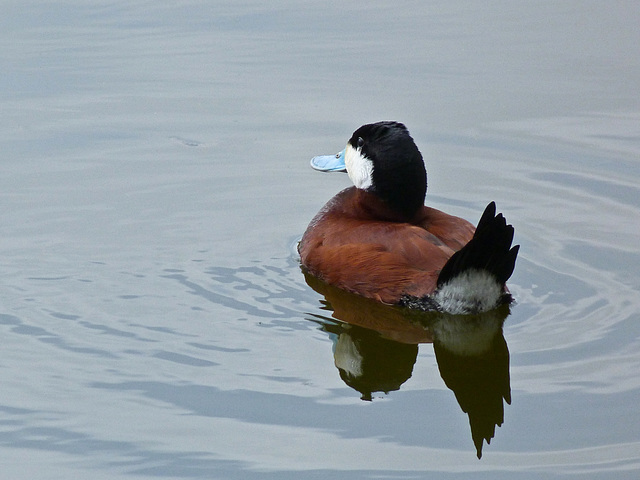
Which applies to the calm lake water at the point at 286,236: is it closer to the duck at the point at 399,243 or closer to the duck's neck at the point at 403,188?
the duck at the point at 399,243

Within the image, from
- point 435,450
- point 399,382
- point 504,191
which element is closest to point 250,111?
point 504,191

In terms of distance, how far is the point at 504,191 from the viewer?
7.47 metres

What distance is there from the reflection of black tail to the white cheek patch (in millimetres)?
1022

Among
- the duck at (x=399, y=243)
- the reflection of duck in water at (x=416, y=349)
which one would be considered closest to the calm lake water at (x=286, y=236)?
the reflection of duck in water at (x=416, y=349)

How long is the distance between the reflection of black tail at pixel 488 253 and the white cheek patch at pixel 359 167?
1.02m

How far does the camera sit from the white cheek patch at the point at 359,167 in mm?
6398

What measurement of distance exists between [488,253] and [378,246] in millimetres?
720

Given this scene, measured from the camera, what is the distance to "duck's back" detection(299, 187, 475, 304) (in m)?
5.78

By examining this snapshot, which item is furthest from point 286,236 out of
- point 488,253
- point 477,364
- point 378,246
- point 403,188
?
point 477,364

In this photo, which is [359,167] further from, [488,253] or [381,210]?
[488,253]

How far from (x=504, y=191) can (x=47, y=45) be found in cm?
475

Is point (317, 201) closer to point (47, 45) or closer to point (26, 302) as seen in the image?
point (26, 302)

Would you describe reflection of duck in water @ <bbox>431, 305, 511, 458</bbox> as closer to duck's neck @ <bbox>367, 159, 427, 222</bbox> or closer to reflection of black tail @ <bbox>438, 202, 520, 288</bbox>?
reflection of black tail @ <bbox>438, 202, 520, 288</bbox>

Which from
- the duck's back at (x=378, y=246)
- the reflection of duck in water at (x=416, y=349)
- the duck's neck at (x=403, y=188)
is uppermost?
the duck's neck at (x=403, y=188)
